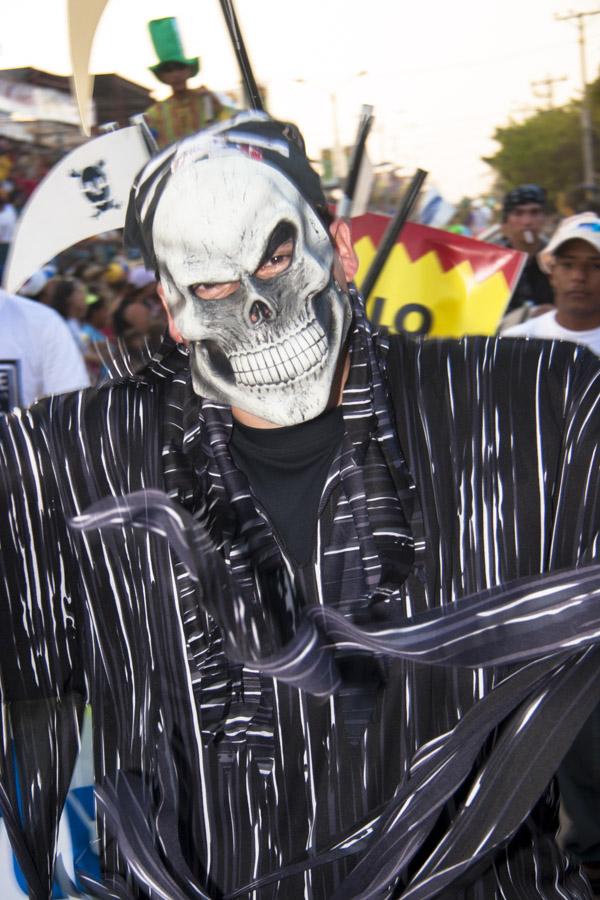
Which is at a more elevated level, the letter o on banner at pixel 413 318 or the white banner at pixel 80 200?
the white banner at pixel 80 200

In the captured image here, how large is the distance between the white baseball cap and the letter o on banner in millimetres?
759

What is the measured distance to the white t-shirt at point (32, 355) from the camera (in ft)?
12.2

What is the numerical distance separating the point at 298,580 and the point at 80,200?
3.99 feet

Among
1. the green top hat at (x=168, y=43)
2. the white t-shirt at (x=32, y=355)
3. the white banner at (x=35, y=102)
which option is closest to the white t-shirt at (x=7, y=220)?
the white banner at (x=35, y=102)

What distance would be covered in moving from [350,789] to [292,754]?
9 cm

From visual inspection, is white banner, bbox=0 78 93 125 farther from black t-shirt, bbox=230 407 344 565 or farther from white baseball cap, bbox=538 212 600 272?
black t-shirt, bbox=230 407 344 565

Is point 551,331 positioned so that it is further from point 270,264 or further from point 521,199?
point 270,264

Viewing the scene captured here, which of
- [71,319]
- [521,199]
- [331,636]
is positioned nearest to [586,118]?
[521,199]

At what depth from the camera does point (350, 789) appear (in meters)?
1.65

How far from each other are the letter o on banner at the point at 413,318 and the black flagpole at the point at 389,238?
0.12 metres

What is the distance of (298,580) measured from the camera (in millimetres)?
1676

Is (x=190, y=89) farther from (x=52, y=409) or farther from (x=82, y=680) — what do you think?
(x=82, y=680)

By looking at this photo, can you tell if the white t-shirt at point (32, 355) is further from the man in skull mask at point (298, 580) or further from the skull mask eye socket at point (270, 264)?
the skull mask eye socket at point (270, 264)

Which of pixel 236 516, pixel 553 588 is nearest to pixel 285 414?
pixel 236 516
